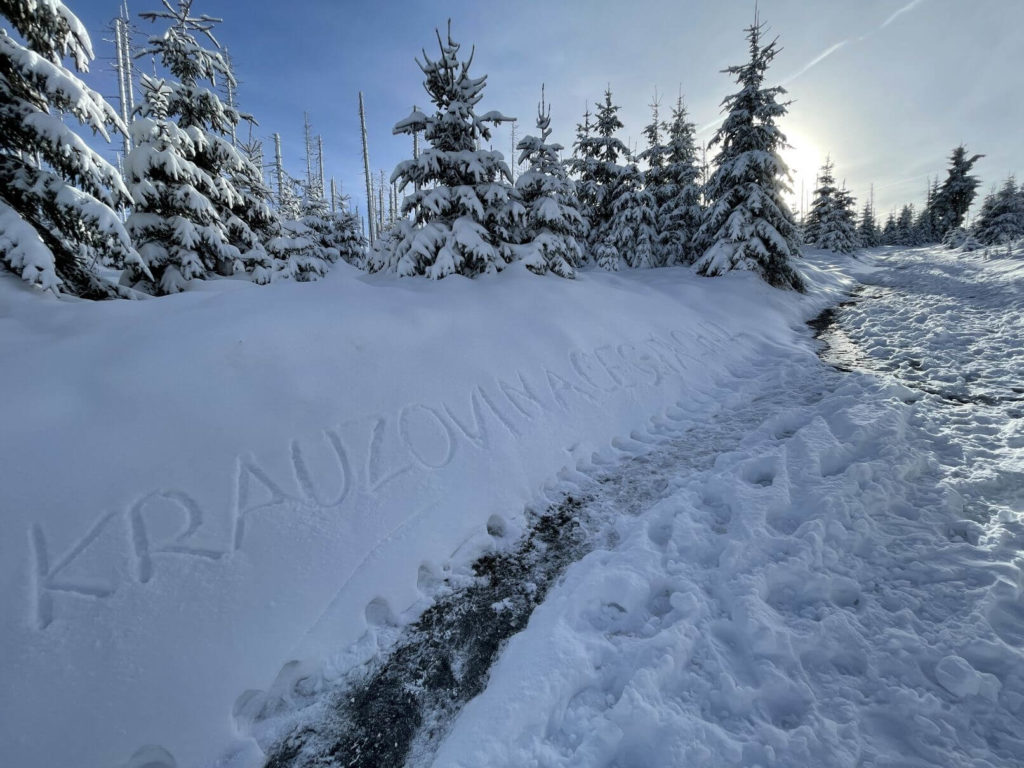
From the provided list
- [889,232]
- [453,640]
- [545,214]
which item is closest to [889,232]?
[889,232]

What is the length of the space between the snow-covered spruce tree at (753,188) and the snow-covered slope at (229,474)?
1062 cm

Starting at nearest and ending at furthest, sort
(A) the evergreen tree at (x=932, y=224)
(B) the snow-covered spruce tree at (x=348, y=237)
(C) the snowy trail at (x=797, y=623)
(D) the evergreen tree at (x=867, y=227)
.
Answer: (C) the snowy trail at (x=797, y=623) < (B) the snow-covered spruce tree at (x=348, y=237) < (A) the evergreen tree at (x=932, y=224) < (D) the evergreen tree at (x=867, y=227)

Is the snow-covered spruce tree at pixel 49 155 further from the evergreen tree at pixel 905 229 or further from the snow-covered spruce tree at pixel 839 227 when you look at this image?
the evergreen tree at pixel 905 229

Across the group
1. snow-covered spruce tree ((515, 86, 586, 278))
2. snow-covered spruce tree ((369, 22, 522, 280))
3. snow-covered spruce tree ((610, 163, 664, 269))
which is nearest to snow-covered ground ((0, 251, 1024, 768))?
snow-covered spruce tree ((369, 22, 522, 280))

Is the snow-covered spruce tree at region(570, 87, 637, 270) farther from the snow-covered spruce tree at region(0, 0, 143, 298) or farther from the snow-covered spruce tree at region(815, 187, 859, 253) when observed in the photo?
the snow-covered spruce tree at region(815, 187, 859, 253)

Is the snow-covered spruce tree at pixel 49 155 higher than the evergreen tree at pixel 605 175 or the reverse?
the reverse

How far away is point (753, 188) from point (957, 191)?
43.0 metres

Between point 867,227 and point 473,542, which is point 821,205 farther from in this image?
point 473,542

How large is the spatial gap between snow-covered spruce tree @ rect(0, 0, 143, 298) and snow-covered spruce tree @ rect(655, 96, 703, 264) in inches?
777

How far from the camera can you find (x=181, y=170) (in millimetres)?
9211

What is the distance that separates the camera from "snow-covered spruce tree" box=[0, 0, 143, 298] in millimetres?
4781

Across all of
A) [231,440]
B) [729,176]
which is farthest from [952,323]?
[231,440]

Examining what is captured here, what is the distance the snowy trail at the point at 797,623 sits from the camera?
185cm

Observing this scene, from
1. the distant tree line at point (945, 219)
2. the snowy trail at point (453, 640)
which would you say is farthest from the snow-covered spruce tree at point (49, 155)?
the distant tree line at point (945, 219)
